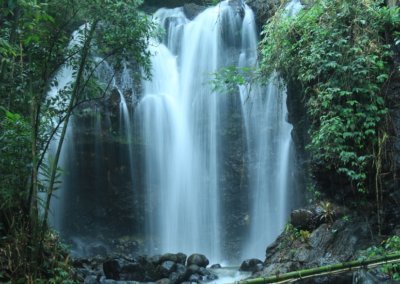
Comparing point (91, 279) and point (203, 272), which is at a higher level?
point (91, 279)

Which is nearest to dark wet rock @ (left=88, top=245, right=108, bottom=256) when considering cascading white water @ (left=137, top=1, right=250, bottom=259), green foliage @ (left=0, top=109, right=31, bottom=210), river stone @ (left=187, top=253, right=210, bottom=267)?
cascading white water @ (left=137, top=1, right=250, bottom=259)

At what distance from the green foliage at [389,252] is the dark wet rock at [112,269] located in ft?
17.7

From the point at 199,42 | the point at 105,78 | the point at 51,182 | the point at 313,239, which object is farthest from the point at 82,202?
the point at 51,182

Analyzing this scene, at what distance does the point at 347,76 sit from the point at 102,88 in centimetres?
405

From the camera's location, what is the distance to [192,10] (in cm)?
1833

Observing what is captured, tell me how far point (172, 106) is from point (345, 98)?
27.9 feet

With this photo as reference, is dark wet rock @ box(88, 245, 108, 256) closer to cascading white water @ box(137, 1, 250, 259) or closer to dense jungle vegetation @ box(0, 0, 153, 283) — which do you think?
cascading white water @ box(137, 1, 250, 259)

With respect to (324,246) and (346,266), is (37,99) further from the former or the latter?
(324,246)

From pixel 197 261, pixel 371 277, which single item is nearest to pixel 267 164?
pixel 197 261

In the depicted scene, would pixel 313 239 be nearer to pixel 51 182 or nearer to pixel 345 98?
pixel 345 98

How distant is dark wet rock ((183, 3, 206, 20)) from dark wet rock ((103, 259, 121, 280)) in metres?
11.0

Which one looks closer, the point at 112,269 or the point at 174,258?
the point at 112,269

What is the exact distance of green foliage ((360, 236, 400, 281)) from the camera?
5297 mm

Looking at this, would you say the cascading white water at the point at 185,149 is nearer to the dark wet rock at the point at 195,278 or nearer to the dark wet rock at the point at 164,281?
the dark wet rock at the point at 195,278
